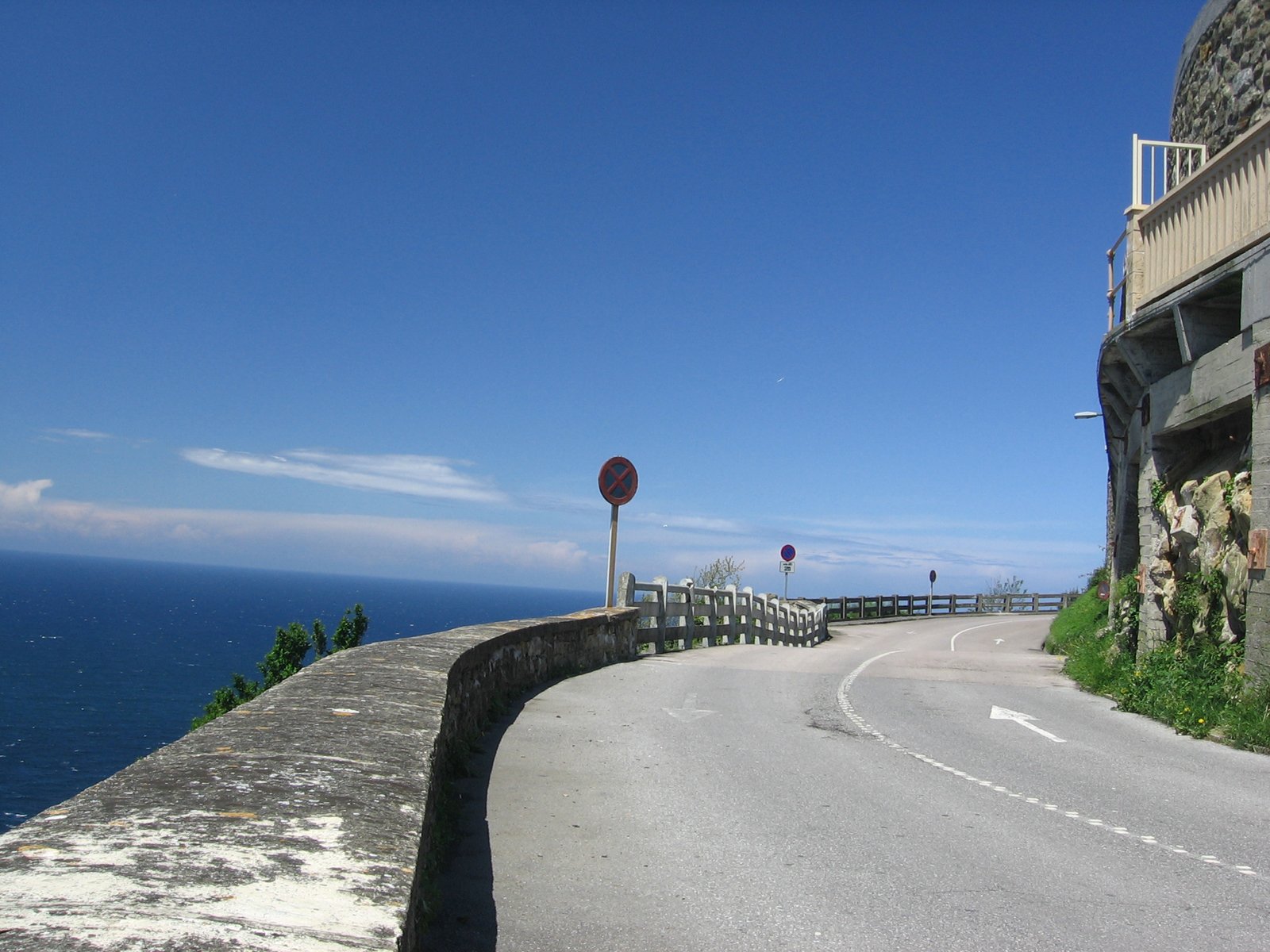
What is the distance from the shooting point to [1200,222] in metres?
14.0

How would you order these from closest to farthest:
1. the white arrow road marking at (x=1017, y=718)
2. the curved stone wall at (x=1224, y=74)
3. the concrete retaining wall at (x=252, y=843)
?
1. the concrete retaining wall at (x=252, y=843)
2. the white arrow road marking at (x=1017, y=718)
3. the curved stone wall at (x=1224, y=74)

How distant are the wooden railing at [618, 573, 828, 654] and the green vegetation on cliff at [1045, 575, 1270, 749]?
23.2ft

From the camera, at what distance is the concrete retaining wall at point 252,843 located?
8.34 feet

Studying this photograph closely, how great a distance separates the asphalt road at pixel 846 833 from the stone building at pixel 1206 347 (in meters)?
2.45

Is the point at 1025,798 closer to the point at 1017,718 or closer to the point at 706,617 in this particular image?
the point at 1017,718

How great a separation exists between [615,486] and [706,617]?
6782 mm

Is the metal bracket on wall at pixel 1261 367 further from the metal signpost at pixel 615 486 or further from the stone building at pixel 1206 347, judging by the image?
the metal signpost at pixel 615 486

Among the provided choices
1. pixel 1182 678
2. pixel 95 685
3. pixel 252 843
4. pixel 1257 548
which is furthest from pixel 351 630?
pixel 95 685

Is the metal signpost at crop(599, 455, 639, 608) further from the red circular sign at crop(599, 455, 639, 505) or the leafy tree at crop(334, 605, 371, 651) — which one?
the leafy tree at crop(334, 605, 371, 651)

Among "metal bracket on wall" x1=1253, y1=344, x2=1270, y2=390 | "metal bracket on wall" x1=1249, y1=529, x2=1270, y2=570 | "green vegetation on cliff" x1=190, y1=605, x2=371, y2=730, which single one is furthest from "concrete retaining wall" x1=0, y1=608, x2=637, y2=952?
"green vegetation on cliff" x1=190, y1=605, x2=371, y2=730

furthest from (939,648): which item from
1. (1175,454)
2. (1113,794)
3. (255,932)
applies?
(255,932)

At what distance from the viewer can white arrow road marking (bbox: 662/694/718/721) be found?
11.1m

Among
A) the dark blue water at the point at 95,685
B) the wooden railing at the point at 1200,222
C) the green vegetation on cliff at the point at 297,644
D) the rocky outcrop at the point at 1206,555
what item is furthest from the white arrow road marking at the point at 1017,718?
the dark blue water at the point at 95,685

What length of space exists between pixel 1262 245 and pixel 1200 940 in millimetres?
9816
